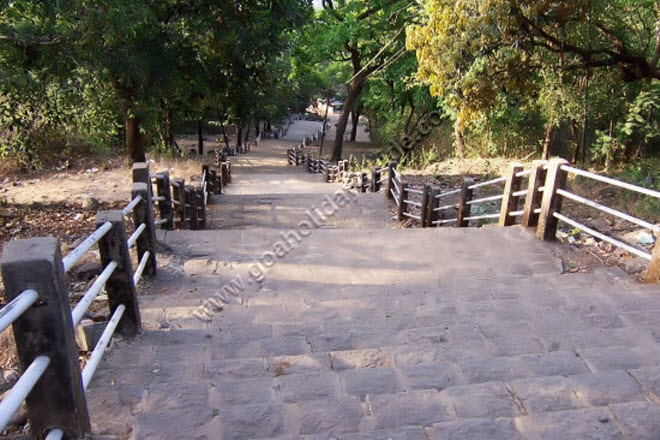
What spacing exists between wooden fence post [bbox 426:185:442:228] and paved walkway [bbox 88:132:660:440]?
9.44ft

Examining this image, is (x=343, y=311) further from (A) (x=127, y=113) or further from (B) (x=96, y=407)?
(A) (x=127, y=113)

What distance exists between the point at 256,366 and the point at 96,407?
85cm

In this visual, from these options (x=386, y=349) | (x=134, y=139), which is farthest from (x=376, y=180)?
(x=386, y=349)

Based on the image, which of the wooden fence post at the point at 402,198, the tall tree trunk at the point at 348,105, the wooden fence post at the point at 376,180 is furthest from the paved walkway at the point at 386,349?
the tall tree trunk at the point at 348,105

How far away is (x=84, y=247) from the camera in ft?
7.89

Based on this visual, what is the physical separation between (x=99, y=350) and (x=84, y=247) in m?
0.55

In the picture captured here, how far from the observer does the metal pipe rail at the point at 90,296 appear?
2151 mm

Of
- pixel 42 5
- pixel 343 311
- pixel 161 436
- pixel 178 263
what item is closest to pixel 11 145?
pixel 42 5

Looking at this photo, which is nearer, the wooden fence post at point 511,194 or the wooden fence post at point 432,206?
the wooden fence post at point 511,194

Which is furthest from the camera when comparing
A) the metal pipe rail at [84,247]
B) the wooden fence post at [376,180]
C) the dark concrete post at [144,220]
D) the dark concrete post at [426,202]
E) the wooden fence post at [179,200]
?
the wooden fence post at [376,180]

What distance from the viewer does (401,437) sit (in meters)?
2.12

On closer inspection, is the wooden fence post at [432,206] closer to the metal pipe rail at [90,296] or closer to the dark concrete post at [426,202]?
the dark concrete post at [426,202]

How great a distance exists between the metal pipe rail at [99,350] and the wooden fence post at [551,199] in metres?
4.25

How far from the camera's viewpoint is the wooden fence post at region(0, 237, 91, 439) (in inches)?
69.5
